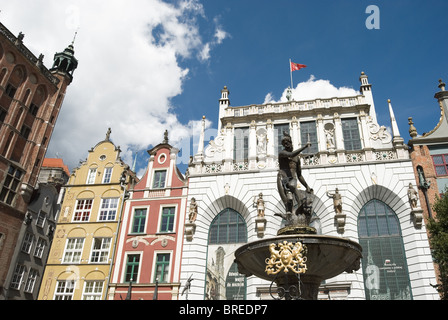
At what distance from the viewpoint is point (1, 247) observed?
1030 inches

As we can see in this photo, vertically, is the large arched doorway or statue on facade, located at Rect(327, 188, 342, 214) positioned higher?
statue on facade, located at Rect(327, 188, 342, 214)

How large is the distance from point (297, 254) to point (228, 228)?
17580 mm

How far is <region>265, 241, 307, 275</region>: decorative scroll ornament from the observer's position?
25.8 ft

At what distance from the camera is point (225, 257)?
2420 cm

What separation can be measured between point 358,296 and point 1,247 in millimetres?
25749

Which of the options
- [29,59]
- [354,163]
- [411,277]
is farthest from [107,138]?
[411,277]

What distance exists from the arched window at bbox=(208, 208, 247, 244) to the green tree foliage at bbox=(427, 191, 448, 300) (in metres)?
11.6

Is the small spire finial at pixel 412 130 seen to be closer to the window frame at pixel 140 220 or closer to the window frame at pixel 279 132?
the window frame at pixel 279 132

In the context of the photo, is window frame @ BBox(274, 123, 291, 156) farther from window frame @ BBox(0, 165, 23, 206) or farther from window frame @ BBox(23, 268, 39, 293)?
window frame @ BBox(0, 165, 23, 206)

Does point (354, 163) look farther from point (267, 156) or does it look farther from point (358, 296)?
point (358, 296)

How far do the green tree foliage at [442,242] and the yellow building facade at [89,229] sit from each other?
837 inches

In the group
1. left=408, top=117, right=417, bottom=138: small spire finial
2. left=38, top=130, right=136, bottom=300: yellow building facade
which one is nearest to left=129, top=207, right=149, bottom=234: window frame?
left=38, top=130, right=136, bottom=300: yellow building facade
